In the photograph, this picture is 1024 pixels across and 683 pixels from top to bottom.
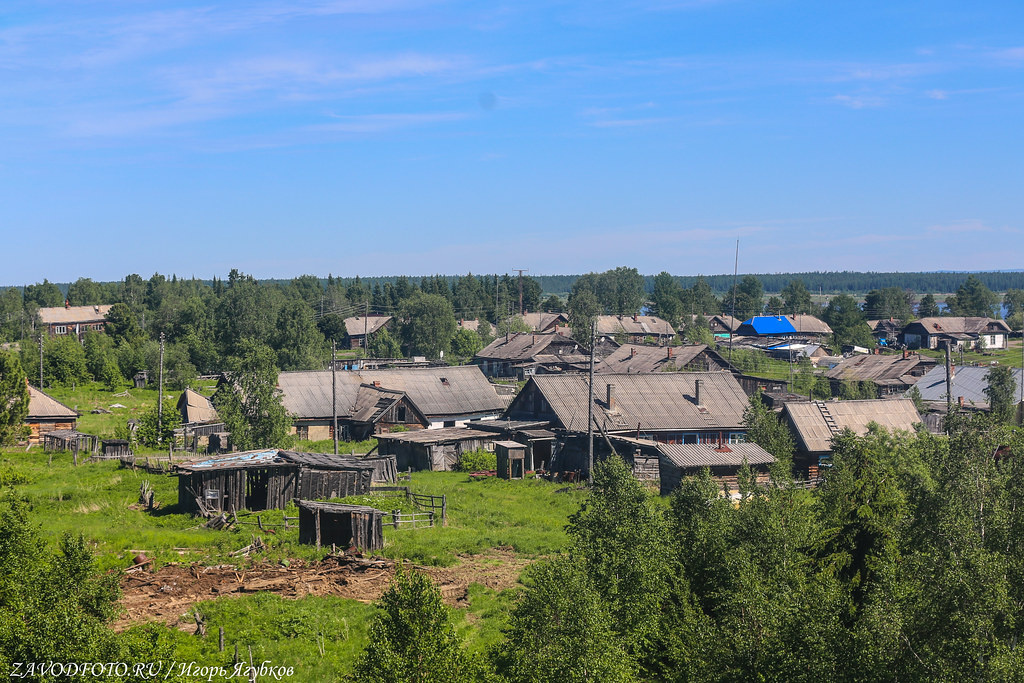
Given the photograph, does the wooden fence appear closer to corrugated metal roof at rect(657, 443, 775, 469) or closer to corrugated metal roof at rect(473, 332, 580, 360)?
corrugated metal roof at rect(657, 443, 775, 469)

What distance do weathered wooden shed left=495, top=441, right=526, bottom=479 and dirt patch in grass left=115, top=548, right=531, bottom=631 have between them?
15.6 metres

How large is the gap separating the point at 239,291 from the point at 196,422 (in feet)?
152

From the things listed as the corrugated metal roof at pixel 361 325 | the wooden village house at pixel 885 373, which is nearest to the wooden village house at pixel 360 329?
the corrugated metal roof at pixel 361 325

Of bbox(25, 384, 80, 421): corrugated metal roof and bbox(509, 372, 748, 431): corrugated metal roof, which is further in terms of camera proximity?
bbox(25, 384, 80, 421): corrugated metal roof

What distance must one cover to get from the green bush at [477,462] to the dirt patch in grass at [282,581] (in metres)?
18.0

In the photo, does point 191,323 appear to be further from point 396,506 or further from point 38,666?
point 38,666

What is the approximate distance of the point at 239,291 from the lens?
98812 millimetres

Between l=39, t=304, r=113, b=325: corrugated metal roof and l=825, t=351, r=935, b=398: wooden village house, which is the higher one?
l=39, t=304, r=113, b=325: corrugated metal roof

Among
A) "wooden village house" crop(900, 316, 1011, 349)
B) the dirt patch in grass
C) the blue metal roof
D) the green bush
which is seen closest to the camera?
the dirt patch in grass

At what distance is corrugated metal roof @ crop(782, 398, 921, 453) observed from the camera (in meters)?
46.2

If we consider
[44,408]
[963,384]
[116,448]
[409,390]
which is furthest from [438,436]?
[963,384]

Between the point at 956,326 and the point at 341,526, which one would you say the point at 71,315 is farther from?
the point at 341,526

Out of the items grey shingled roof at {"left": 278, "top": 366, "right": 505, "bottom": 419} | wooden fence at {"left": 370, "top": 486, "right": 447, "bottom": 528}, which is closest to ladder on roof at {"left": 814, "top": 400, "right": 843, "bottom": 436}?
wooden fence at {"left": 370, "top": 486, "right": 447, "bottom": 528}

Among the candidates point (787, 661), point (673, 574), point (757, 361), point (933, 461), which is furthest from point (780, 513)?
point (757, 361)
